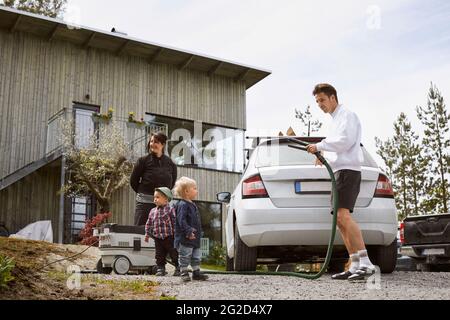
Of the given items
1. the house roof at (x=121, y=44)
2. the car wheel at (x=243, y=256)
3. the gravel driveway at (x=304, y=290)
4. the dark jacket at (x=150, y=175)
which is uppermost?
the house roof at (x=121, y=44)

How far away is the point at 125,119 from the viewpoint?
16.4 meters

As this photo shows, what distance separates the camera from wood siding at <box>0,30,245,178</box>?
1511 centimetres

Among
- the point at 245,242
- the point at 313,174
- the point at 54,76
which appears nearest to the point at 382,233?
the point at 313,174

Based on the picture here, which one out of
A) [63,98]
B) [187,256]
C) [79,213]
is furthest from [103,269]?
[63,98]

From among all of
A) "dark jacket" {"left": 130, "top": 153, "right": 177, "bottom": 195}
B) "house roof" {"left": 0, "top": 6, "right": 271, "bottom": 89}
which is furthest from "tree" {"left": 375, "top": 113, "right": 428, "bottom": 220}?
"dark jacket" {"left": 130, "top": 153, "right": 177, "bottom": 195}

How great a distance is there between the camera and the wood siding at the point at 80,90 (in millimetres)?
15109

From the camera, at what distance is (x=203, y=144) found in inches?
714

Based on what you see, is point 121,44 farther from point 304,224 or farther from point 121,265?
point 304,224

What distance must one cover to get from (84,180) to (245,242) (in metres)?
9.68

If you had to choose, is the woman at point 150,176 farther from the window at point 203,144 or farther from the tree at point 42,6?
the tree at point 42,6

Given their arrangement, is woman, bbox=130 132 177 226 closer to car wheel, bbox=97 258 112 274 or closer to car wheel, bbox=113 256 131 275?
car wheel, bbox=113 256 131 275

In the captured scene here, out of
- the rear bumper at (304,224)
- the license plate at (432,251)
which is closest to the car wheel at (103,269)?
the rear bumper at (304,224)

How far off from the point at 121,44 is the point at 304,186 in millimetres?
12814
